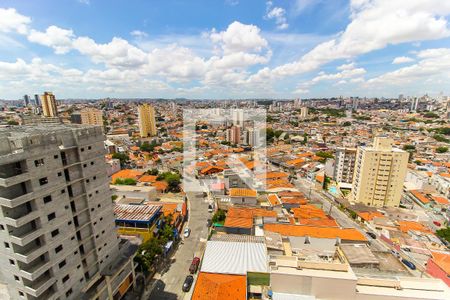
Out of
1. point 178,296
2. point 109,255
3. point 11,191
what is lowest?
point 178,296

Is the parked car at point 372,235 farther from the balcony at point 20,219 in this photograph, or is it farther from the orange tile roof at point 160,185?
the balcony at point 20,219

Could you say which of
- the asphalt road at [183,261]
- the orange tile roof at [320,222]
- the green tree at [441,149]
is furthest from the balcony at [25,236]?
the green tree at [441,149]

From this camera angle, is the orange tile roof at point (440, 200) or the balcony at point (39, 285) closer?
the balcony at point (39, 285)

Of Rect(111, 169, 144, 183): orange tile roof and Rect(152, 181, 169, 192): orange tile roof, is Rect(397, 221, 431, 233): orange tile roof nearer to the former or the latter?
Rect(152, 181, 169, 192): orange tile roof

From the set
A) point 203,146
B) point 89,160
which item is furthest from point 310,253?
point 203,146

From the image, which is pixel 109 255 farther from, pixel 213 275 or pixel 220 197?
pixel 220 197

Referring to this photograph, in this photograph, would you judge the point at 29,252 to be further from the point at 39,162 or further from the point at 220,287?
the point at 220,287
